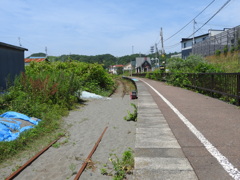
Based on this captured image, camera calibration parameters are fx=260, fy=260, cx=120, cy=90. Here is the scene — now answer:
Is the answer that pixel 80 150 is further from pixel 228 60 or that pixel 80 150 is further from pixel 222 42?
pixel 222 42

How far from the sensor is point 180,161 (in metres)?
4.59

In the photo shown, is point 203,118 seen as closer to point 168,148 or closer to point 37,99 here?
point 168,148

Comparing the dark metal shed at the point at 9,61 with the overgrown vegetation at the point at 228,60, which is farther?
the overgrown vegetation at the point at 228,60

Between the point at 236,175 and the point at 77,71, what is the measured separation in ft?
65.8

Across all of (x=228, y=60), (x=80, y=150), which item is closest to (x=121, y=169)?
(x=80, y=150)

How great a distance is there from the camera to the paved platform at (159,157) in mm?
4078

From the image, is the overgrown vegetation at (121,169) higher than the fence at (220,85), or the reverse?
the fence at (220,85)

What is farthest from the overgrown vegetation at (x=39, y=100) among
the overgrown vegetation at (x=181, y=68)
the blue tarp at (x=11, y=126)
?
the overgrown vegetation at (x=181, y=68)

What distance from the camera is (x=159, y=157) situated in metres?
4.90

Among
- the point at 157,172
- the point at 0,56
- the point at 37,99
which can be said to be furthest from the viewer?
the point at 0,56

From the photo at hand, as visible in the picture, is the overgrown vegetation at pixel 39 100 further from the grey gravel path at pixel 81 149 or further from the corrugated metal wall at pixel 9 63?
the corrugated metal wall at pixel 9 63

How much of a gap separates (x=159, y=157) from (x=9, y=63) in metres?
13.6

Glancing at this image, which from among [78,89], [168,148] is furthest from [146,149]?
[78,89]

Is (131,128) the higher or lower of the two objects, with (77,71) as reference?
lower
